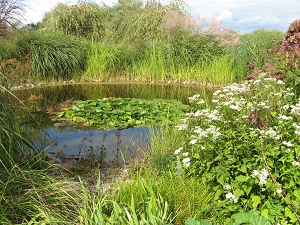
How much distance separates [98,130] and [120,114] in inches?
26.7

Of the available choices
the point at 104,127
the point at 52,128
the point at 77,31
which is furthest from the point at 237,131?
the point at 77,31

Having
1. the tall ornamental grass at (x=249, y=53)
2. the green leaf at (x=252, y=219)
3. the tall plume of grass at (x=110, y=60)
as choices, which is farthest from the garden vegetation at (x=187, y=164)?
the tall plume of grass at (x=110, y=60)

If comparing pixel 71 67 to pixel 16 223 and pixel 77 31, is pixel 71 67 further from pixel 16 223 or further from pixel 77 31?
pixel 16 223

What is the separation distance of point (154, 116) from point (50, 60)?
6303 mm

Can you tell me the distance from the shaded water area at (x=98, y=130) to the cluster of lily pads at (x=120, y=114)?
7.7 inches

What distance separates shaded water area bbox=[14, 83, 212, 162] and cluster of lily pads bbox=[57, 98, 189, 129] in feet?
0.64

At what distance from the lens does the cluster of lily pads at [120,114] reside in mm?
6570

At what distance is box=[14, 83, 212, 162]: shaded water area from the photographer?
5199mm

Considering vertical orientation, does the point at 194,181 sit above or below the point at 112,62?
below

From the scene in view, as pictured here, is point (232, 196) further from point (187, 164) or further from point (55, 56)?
point (55, 56)

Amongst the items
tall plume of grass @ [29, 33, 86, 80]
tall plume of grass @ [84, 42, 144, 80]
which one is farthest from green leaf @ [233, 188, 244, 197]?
tall plume of grass @ [84, 42, 144, 80]

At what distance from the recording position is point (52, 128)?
666 centimetres

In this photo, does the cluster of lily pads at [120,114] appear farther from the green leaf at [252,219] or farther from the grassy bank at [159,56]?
the grassy bank at [159,56]

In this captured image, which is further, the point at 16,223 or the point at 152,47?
the point at 152,47
